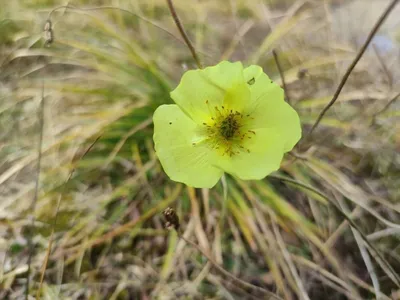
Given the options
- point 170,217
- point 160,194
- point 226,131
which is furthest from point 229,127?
point 160,194

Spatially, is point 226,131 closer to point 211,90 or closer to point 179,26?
point 211,90

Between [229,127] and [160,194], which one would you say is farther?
[160,194]

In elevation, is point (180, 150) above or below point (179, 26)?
below

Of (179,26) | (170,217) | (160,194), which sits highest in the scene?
(179,26)

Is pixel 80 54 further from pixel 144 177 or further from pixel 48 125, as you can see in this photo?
pixel 144 177

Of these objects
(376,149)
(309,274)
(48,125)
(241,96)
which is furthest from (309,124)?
(48,125)
